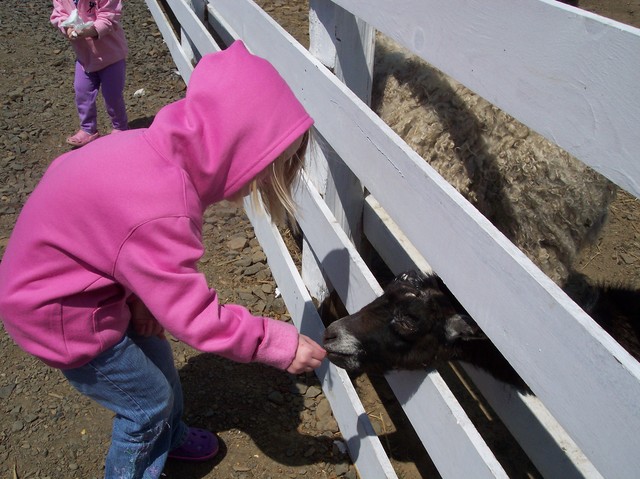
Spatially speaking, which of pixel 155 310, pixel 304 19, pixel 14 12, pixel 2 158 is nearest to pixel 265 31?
pixel 155 310

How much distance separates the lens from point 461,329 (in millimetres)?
2137

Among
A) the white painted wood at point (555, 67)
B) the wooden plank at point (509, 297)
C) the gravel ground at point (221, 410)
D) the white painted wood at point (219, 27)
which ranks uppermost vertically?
the white painted wood at point (555, 67)

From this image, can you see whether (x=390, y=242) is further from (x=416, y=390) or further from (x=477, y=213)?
(x=477, y=213)

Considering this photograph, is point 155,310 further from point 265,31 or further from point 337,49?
point 265,31

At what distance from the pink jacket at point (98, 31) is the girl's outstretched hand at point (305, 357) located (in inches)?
148

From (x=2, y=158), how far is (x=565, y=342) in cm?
500

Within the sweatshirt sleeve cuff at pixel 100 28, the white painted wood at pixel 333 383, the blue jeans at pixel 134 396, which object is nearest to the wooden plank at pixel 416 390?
the white painted wood at pixel 333 383

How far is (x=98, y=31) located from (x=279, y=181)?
3.55 metres

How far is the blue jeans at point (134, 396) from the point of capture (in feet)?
6.44

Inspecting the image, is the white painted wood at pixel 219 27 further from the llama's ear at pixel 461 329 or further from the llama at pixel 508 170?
the llama's ear at pixel 461 329

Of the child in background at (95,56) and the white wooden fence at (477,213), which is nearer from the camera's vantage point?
the white wooden fence at (477,213)

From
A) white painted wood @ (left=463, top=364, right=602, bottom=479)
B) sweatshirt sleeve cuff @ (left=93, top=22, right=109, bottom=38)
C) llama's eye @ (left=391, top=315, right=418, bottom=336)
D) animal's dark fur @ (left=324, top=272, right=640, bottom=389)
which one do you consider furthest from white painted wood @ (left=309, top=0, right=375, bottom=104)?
sweatshirt sleeve cuff @ (left=93, top=22, right=109, bottom=38)

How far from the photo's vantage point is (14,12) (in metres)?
7.98

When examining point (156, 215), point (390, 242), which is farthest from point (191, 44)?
point (156, 215)
